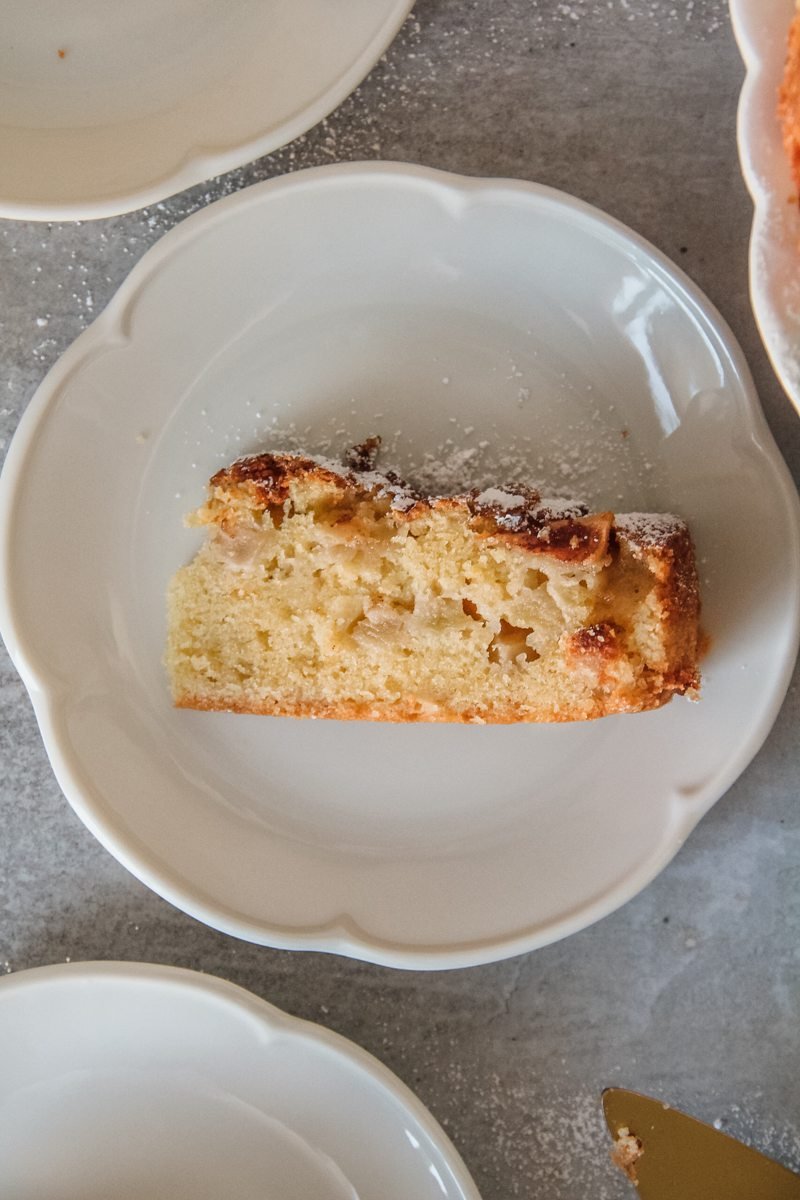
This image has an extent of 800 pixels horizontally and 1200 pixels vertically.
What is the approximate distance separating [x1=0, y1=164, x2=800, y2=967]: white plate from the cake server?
47 cm

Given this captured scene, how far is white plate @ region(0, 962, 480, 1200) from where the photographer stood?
6.74ft

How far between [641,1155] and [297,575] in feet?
4.58

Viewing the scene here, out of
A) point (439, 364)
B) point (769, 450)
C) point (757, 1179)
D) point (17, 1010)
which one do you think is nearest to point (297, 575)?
point (439, 364)

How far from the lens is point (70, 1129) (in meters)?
2.16

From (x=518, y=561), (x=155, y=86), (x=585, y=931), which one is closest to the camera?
(x=518, y=561)

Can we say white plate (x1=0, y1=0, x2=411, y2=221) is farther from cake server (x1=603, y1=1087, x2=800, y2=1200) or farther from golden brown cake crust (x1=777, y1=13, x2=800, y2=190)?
cake server (x1=603, y1=1087, x2=800, y2=1200)

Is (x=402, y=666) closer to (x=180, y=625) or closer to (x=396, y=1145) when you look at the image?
(x=180, y=625)

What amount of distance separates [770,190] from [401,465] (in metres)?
0.88

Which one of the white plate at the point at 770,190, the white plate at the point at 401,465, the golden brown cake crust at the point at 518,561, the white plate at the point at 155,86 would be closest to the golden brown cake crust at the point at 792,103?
the white plate at the point at 770,190

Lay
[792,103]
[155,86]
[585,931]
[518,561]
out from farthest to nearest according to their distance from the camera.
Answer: [585,931] < [155,86] < [518,561] < [792,103]

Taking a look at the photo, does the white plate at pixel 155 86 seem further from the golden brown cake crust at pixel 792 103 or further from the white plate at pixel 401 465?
the golden brown cake crust at pixel 792 103

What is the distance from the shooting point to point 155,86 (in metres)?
1.99

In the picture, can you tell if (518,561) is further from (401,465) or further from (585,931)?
(585,931)

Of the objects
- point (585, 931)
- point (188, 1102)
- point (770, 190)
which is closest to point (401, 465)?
point (770, 190)
